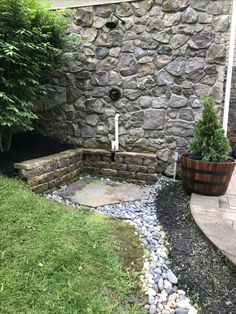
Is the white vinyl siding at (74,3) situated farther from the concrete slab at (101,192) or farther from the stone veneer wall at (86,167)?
the concrete slab at (101,192)

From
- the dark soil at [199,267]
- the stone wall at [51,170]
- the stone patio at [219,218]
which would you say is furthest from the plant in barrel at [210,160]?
Answer: the stone wall at [51,170]

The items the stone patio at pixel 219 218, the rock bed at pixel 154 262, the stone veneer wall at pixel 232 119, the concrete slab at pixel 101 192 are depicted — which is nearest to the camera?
the rock bed at pixel 154 262

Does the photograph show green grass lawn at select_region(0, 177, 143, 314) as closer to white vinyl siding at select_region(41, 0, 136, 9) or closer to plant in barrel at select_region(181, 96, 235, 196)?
plant in barrel at select_region(181, 96, 235, 196)

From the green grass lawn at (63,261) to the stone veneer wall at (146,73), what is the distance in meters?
1.79

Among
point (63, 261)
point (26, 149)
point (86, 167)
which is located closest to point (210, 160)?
point (86, 167)

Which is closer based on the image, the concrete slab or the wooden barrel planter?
the wooden barrel planter

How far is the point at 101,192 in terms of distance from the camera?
3516mm

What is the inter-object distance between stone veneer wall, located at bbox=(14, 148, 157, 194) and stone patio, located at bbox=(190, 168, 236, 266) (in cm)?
87

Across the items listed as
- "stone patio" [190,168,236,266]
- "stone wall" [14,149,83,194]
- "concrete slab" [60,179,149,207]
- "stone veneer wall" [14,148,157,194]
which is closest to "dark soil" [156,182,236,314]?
"stone patio" [190,168,236,266]

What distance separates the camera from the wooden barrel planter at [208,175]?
312cm

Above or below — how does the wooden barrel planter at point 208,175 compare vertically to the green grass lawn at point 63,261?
above

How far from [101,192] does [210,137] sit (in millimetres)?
1466

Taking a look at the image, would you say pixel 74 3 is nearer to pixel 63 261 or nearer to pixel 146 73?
pixel 146 73

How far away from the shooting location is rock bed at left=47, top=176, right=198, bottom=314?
5.62ft
